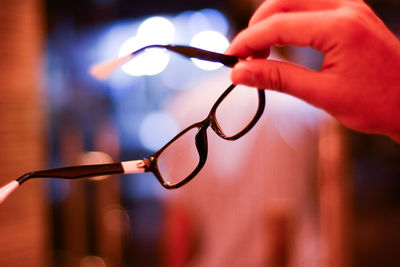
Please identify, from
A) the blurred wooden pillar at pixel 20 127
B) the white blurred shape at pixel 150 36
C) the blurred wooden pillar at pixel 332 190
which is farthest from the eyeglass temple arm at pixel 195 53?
the white blurred shape at pixel 150 36

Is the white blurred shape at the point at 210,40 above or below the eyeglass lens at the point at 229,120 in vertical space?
above

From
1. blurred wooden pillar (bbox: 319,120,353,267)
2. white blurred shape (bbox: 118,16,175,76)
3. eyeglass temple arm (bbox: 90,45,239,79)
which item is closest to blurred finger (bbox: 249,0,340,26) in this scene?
eyeglass temple arm (bbox: 90,45,239,79)

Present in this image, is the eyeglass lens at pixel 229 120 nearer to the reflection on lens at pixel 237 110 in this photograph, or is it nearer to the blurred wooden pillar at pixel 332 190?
the reflection on lens at pixel 237 110

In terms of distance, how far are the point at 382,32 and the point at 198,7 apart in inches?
158

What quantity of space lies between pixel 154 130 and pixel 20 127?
15.2 feet

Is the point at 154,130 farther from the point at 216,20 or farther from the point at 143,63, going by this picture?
the point at 216,20

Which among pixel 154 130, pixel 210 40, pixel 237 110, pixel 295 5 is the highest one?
pixel 210 40

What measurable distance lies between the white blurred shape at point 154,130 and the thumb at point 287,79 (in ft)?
16.3

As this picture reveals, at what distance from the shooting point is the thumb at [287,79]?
56cm

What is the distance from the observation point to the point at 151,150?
5.74 m

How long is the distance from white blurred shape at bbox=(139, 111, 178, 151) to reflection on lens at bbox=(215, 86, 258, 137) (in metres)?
3.84

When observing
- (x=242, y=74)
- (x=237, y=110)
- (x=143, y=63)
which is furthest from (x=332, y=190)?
(x=143, y=63)

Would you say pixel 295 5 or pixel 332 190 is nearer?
pixel 295 5

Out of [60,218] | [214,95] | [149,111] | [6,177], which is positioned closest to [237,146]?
[214,95]
